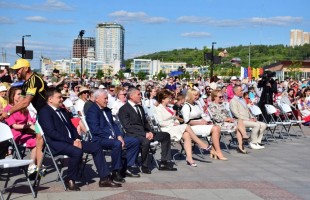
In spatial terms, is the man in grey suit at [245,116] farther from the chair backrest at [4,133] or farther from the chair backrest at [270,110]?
the chair backrest at [4,133]

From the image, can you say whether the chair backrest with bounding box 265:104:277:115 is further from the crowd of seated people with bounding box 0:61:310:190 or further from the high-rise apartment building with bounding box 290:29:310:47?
the high-rise apartment building with bounding box 290:29:310:47

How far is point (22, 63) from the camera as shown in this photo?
695cm

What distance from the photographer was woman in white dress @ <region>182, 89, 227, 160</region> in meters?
9.26

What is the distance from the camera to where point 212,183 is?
705 centimetres

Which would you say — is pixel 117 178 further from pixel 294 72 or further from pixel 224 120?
pixel 294 72

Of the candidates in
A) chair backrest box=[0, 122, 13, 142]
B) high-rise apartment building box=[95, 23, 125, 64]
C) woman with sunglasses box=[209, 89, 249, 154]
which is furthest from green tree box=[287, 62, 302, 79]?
high-rise apartment building box=[95, 23, 125, 64]

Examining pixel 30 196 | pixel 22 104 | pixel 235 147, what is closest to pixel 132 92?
pixel 22 104

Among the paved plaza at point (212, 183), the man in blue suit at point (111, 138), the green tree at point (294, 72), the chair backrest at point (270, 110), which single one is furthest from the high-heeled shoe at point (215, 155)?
the green tree at point (294, 72)

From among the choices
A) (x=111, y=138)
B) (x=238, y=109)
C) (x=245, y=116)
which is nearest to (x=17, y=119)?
(x=111, y=138)

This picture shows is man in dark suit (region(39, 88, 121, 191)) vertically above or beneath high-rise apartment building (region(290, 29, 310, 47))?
beneath

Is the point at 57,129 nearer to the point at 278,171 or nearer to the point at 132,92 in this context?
the point at 132,92

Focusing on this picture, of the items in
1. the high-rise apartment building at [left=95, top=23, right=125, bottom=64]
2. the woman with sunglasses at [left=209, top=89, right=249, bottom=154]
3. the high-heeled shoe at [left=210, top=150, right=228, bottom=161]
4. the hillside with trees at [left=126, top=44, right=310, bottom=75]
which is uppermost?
the high-rise apartment building at [left=95, top=23, right=125, bottom=64]

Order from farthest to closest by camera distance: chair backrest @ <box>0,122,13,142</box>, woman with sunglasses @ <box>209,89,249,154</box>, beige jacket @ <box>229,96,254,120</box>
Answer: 1. beige jacket @ <box>229,96,254,120</box>
2. woman with sunglasses @ <box>209,89,249,154</box>
3. chair backrest @ <box>0,122,13,142</box>

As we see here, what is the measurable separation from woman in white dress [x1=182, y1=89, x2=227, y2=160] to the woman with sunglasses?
76 centimetres
